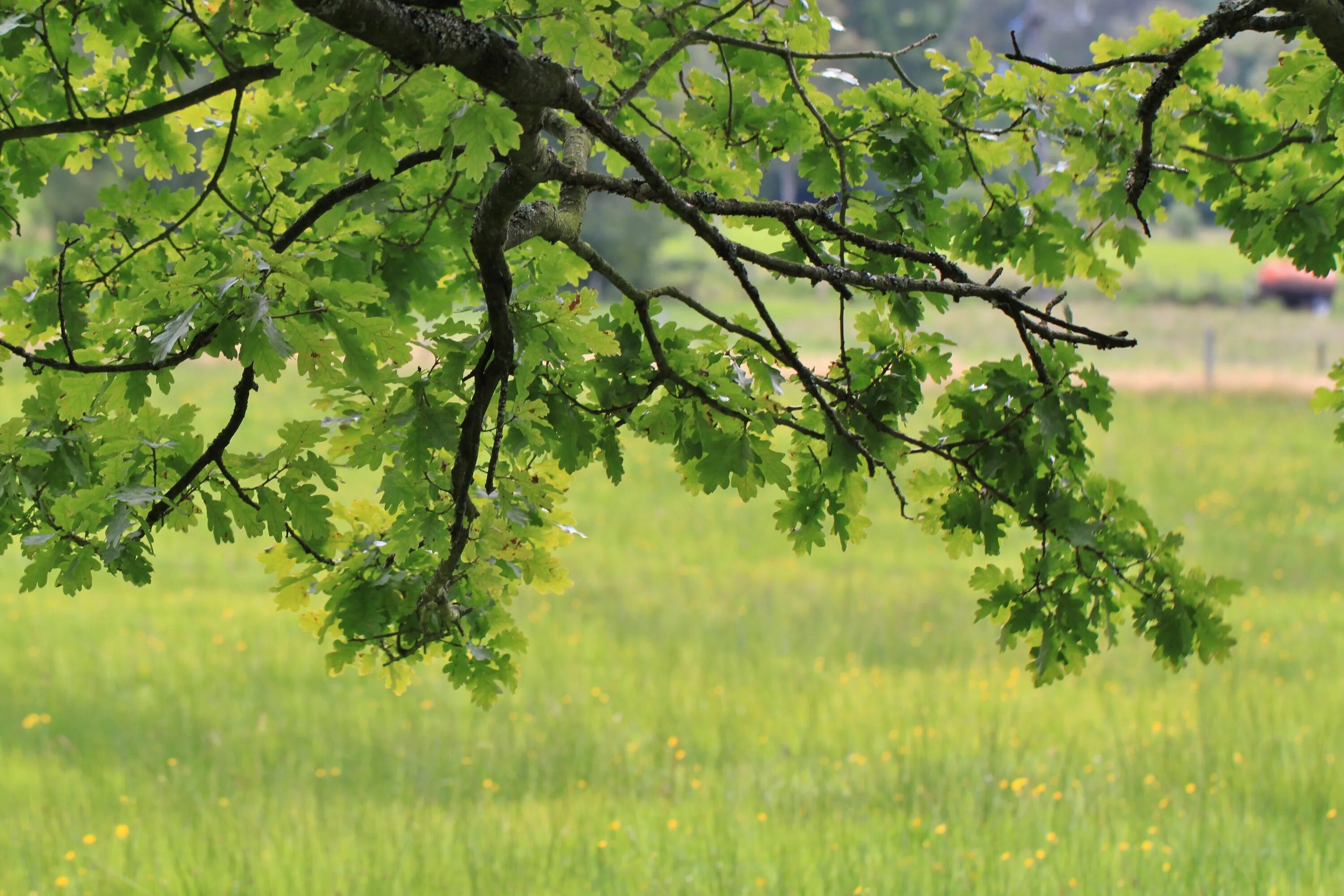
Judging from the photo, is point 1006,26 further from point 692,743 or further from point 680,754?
point 680,754

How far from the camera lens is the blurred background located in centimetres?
631

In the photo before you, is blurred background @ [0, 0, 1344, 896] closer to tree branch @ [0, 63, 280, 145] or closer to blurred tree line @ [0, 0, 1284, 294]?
tree branch @ [0, 63, 280, 145]

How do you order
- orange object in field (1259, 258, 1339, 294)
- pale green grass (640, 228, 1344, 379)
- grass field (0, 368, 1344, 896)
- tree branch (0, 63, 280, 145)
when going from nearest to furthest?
1. tree branch (0, 63, 280, 145)
2. grass field (0, 368, 1344, 896)
3. pale green grass (640, 228, 1344, 379)
4. orange object in field (1259, 258, 1339, 294)

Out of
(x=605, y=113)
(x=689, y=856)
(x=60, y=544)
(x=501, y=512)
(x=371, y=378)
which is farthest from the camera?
(x=689, y=856)

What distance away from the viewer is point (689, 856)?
252 inches

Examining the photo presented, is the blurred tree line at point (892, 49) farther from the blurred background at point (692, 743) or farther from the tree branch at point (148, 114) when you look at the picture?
the blurred background at point (692, 743)

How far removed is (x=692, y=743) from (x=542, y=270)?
222 inches

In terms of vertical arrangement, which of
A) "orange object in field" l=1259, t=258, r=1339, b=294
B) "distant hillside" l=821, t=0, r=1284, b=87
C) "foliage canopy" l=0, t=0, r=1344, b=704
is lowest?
"foliage canopy" l=0, t=0, r=1344, b=704

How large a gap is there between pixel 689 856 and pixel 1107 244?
12.2ft

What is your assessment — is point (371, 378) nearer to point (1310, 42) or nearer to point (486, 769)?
point (1310, 42)

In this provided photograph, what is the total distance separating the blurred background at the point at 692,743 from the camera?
6312mm

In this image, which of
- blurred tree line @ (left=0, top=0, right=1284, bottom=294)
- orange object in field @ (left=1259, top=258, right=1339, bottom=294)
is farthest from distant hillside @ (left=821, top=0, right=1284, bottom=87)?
orange object in field @ (left=1259, top=258, right=1339, bottom=294)

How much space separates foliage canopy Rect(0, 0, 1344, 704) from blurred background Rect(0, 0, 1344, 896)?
3101 mm

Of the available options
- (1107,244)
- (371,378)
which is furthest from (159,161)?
(1107,244)
